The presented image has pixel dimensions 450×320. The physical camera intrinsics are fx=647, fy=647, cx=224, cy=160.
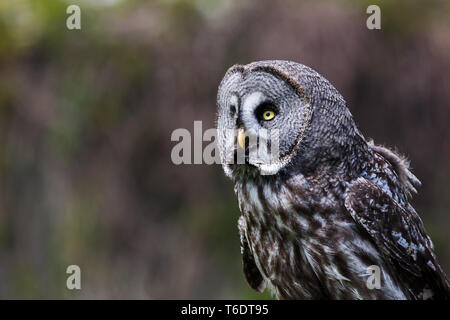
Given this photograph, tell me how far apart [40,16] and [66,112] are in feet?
3.84

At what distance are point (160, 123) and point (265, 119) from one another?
3.67 m

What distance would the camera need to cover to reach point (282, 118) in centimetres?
303

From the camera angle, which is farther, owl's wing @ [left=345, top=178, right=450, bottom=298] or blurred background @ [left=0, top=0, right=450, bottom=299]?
blurred background @ [left=0, top=0, right=450, bottom=299]

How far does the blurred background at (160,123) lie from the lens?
6438 millimetres

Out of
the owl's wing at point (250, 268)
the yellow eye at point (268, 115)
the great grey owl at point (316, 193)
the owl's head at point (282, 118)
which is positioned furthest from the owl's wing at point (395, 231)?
the owl's wing at point (250, 268)

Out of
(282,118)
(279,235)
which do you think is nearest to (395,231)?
(279,235)

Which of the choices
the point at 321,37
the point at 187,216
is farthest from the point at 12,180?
the point at 321,37

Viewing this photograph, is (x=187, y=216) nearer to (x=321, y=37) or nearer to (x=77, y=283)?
(x=77, y=283)

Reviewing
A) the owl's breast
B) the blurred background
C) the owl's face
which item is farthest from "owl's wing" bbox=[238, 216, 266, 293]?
the blurred background

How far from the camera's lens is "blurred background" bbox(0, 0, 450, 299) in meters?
6.44

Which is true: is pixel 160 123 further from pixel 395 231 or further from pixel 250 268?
pixel 395 231

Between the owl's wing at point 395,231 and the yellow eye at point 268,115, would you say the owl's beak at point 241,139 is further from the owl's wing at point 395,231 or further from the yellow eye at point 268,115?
the owl's wing at point 395,231

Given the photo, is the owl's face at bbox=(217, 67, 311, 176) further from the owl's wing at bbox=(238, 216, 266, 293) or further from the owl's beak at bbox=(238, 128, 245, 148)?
the owl's wing at bbox=(238, 216, 266, 293)

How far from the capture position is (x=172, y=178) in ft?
21.7
